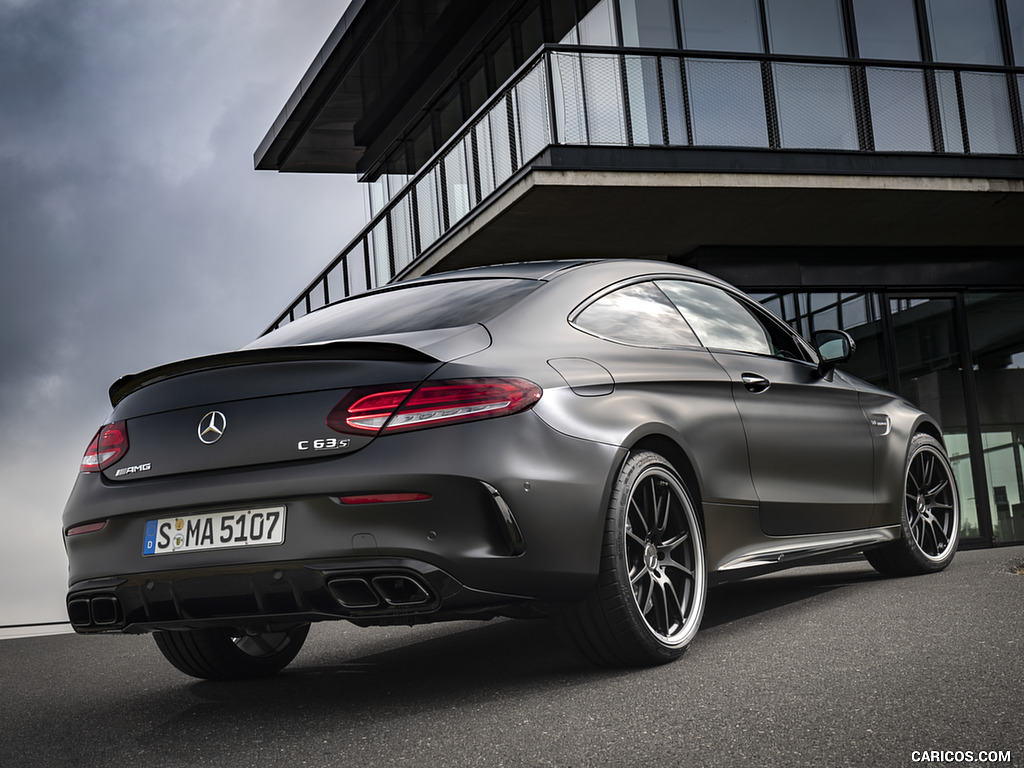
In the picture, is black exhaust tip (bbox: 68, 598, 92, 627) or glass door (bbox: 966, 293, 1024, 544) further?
glass door (bbox: 966, 293, 1024, 544)

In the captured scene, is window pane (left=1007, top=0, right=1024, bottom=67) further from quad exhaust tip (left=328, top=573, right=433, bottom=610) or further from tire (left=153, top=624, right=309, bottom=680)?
quad exhaust tip (left=328, top=573, right=433, bottom=610)

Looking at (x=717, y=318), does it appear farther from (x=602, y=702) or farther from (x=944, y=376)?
(x=944, y=376)

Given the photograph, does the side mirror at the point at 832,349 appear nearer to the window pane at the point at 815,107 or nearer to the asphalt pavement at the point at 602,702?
the asphalt pavement at the point at 602,702

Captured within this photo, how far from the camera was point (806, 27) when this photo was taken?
490 inches

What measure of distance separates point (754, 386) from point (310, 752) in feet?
8.32

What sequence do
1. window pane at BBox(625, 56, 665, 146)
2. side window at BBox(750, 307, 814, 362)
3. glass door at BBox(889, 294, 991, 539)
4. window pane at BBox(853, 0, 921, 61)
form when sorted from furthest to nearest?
glass door at BBox(889, 294, 991, 539) → window pane at BBox(853, 0, 921, 61) → window pane at BBox(625, 56, 665, 146) → side window at BBox(750, 307, 814, 362)

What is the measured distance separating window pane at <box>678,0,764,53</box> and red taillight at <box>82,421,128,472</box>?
32.5 ft

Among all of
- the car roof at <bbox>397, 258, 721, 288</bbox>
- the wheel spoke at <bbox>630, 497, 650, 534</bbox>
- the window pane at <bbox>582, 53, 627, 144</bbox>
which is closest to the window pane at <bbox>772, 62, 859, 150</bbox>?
the window pane at <bbox>582, 53, 627, 144</bbox>

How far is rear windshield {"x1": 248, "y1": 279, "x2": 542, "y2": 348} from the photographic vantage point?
149 inches

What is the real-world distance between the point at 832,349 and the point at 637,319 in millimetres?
1774

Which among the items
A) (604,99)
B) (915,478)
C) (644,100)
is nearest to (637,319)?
(915,478)

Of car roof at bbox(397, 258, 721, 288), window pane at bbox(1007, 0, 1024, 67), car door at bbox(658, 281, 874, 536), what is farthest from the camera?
window pane at bbox(1007, 0, 1024, 67)

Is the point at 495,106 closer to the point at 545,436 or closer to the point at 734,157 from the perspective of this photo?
the point at 734,157

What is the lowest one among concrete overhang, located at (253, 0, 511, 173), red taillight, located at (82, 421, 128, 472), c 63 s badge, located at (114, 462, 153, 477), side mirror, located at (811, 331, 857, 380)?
c 63 s badge, located at (114, 462, 153, 477)
